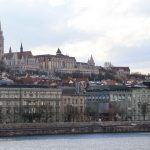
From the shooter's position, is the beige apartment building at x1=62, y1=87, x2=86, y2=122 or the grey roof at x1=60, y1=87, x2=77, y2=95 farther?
the grey roof at x1=60, y1=87, x2=77, y2=95

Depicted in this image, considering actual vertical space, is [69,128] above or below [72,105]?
below

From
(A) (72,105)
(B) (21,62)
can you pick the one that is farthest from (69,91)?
(B) (21,62)

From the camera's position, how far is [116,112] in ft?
335

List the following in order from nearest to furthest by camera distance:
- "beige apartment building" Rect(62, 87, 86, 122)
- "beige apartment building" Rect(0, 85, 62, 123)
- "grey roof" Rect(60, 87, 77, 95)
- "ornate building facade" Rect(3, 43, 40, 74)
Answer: "beige apartment building" Rect(0, 85, 62, 123), "beige apartment building" Rect(62, 87, 86, 122), "grey roof" Rect(60, 87, 77, 95), "ornate building facade" Rect(3, 43, 40, 74)

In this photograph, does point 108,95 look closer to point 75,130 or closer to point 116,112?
point 116,112

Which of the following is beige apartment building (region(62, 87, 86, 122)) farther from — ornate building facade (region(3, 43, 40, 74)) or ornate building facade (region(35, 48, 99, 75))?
ornate building facade (region(35, 48, 99, 75))

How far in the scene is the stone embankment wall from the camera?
224ft

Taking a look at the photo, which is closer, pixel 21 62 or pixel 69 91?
pixel 69 91

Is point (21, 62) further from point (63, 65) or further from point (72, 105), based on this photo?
point (72, 105)

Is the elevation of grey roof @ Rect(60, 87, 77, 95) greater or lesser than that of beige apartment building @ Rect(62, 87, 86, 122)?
greater

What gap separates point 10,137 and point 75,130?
11595 millimetres

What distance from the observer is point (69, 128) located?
7394cm

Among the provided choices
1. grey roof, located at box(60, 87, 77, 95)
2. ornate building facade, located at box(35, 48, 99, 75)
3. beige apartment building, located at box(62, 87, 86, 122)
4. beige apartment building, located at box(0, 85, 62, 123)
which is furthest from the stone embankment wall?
ornate building facade, located at box(35, 48, 99, 75)

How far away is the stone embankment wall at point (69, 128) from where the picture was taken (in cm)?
6825
